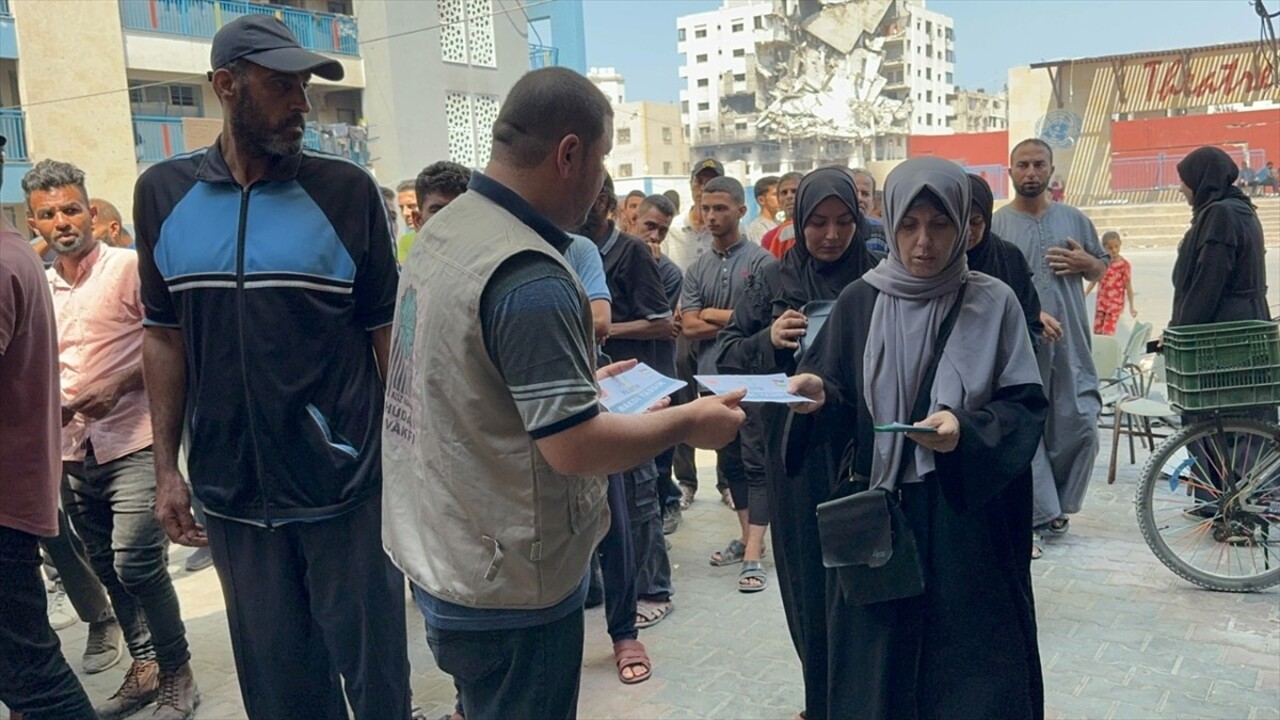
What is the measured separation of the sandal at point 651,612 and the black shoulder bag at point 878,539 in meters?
2.12

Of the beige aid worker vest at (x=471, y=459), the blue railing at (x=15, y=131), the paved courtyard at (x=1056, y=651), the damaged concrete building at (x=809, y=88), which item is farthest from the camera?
the damaged concrete building at (x=809, y=88)

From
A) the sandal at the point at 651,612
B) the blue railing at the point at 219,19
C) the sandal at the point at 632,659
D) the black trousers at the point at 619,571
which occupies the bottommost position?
the sandal at the point at 651,612

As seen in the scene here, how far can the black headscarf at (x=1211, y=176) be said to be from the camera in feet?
17.6

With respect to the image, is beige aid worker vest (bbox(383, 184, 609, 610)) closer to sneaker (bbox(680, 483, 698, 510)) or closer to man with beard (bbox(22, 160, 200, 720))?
man with beard (bbox(22, 160, 200, 720))

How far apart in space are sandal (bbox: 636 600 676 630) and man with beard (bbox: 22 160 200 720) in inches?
77.6

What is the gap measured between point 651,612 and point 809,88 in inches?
3371

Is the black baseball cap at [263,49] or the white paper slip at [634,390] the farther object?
the black baseball cap at [263,49]

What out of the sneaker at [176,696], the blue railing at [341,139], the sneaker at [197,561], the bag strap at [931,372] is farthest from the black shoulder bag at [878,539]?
the blue railing at [341,139]

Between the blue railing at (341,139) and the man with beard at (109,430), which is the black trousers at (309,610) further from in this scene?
the blue railing at (341,139)

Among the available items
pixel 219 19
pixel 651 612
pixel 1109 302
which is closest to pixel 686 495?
pixel 651 612

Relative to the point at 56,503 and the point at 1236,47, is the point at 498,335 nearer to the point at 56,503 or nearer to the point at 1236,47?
the point at 56,503

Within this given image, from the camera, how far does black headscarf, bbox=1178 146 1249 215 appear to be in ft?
17.6

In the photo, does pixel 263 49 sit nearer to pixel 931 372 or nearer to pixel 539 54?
pixel 931 372

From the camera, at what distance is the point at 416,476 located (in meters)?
2.03
